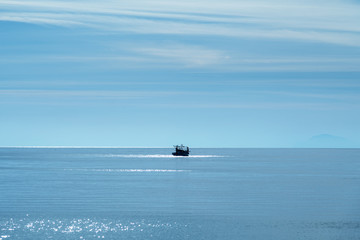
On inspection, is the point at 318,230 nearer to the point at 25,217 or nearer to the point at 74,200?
the point at 25,217

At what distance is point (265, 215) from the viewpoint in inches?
2405

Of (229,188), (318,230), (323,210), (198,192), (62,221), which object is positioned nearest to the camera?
(318,230)

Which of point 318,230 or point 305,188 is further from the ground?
point 305,188

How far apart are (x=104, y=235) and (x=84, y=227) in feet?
13.4

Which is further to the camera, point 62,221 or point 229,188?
point 229,188

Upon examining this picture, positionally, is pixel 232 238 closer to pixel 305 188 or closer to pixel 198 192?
pixel 198 192

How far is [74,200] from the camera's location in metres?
74.5

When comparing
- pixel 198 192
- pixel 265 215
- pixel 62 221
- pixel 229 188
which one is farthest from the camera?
pixel 229 188

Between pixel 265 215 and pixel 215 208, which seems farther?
pixel 215 208

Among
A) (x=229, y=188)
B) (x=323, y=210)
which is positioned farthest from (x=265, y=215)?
(x=229, y=188)

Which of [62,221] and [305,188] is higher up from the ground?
[305,188]

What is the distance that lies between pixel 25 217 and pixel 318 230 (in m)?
27.7

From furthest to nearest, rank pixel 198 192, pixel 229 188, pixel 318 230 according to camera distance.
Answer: pixel 229 188 → pixel 198 192 → pixel 318 230

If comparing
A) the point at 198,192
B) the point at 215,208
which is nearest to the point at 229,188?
the point at 198,192
